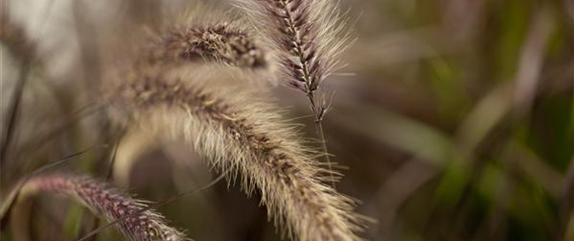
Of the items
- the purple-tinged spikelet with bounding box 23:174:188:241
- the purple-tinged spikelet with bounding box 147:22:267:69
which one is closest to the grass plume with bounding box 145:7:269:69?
the purple-tinged spikelet with bounding box 147:22:267:69

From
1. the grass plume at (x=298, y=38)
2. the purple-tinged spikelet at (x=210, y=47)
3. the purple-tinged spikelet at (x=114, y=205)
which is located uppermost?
the grass plume at (x=298, y=38)

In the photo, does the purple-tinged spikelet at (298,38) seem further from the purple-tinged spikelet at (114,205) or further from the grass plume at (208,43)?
the purple-tinged spikelet at (114,205)

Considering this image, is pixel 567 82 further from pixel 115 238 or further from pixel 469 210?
pixel 115 238

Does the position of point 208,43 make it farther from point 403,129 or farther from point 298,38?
point 403,129

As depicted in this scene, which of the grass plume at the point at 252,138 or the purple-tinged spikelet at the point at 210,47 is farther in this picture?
the purple-tinged spikelet at the point at 210,47

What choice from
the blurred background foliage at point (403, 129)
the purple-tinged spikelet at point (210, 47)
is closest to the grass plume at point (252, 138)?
the purple-tinged spikelet at point (210, 47)

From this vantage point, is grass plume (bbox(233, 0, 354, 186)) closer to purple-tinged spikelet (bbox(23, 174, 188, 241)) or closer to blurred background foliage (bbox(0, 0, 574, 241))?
purple-tinged spikelet (bbox(23, 174, 188, 241))

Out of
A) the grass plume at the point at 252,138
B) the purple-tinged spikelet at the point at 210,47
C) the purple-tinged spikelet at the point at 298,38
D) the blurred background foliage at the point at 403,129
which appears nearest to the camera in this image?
the grass plume at the point at 252,138
